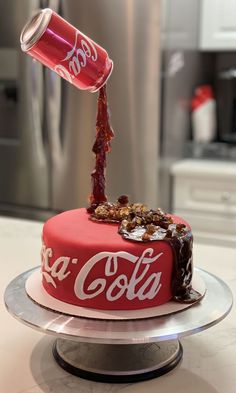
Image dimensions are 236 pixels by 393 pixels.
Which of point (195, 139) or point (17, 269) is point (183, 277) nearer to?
point (17, 269)

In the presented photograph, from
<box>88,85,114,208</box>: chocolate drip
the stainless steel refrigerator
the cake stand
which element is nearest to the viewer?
the cake stand

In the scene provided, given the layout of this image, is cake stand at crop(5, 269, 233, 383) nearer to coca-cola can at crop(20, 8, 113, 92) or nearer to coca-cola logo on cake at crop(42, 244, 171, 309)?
coca-cola logo on cake at crop(42, 244, 171, 309)

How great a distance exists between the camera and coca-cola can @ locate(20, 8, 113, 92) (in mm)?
796

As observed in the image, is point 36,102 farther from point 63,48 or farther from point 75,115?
point 63,48

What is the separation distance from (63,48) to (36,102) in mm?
1988

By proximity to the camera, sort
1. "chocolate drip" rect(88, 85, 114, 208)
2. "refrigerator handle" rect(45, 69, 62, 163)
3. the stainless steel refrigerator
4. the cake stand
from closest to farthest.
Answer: the cake stand, "chocolate drip" rect(88, 85, 114, 208), the stainless steel refrigerator, "refrigerator handle" rect(45, 69, 62, 163)

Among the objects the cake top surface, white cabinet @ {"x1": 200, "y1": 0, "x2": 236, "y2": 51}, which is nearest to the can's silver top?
the cake top surface

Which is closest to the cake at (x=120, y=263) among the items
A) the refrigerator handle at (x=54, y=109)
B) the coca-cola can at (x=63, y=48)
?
the coca-cola can at (x=63, y=48)

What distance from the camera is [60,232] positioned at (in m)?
0.85

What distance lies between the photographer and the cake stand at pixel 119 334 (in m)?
0.74

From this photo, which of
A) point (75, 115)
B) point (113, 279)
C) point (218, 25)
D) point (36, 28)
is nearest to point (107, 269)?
point (113, 279)

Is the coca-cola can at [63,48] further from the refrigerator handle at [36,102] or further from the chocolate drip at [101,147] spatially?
the refrigerator handle at [36,102]

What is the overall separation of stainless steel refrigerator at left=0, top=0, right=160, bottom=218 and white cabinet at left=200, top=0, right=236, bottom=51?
47cm

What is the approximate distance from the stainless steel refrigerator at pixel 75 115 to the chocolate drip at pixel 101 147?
5.23 ft
